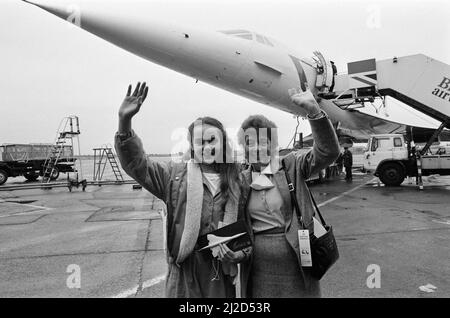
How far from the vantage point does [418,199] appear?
9.16 meters

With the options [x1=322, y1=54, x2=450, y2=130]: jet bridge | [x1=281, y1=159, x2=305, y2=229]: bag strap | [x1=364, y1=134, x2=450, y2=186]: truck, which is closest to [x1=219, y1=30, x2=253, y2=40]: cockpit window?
[x1=322, y1=54, x2=450, y2=130]: jet bridge

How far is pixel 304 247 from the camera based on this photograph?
183 centimetres

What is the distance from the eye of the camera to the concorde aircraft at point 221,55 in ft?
18.5

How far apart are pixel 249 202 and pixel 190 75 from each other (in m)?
5.88

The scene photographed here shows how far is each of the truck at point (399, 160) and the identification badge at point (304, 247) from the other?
12.1 m

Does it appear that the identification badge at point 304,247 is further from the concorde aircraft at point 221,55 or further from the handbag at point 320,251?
the concorde aircraft at point 221,55

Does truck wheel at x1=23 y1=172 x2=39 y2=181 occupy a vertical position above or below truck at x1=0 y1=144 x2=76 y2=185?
below

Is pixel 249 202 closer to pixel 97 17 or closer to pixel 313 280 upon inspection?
pixel 313 280

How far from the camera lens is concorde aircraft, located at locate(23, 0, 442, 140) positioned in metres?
5.65

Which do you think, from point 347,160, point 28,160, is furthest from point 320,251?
point 28,160

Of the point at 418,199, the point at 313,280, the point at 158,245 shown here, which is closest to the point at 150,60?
the point at 158,245

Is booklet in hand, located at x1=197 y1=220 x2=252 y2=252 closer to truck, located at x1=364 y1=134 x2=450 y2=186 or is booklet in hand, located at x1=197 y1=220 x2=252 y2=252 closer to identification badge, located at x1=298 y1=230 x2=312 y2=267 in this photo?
identification badge, located at x1=298 y1=230 x2=312 y2=267

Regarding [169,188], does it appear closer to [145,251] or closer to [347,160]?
[145,251]

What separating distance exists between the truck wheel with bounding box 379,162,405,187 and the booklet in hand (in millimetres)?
12615
